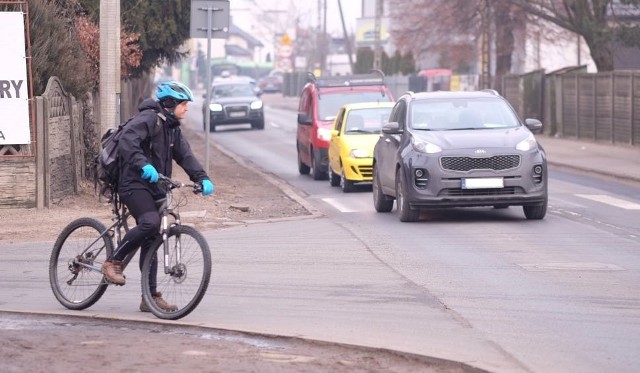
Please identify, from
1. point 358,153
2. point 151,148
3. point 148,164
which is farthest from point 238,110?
point 148,164

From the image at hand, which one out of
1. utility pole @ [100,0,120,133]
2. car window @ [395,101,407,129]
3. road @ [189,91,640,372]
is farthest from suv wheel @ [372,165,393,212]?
utility pole @ [100,0,120,133]

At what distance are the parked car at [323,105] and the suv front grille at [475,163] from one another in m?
8.68

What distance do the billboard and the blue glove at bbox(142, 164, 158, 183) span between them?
26.4ft

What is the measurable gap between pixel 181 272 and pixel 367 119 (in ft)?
44.6

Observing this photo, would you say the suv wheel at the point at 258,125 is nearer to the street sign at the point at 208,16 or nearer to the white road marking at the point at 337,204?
the street sign at the point at 208,16

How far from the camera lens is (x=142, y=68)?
26.0 metres

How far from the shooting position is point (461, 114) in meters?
17.1

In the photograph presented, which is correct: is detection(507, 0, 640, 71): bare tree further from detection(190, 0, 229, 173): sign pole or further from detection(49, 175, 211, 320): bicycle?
detection(49, 175, 211, 320): bicycle

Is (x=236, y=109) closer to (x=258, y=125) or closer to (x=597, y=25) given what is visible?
(x=258, y=125)

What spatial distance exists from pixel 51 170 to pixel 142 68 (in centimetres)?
941

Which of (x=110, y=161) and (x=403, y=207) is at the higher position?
(x=110, y=161)

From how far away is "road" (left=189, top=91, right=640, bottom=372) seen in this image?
322 inches

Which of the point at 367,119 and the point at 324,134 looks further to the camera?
the point at 324,134

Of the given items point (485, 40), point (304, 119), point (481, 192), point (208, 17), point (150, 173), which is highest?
point (485, 40)
